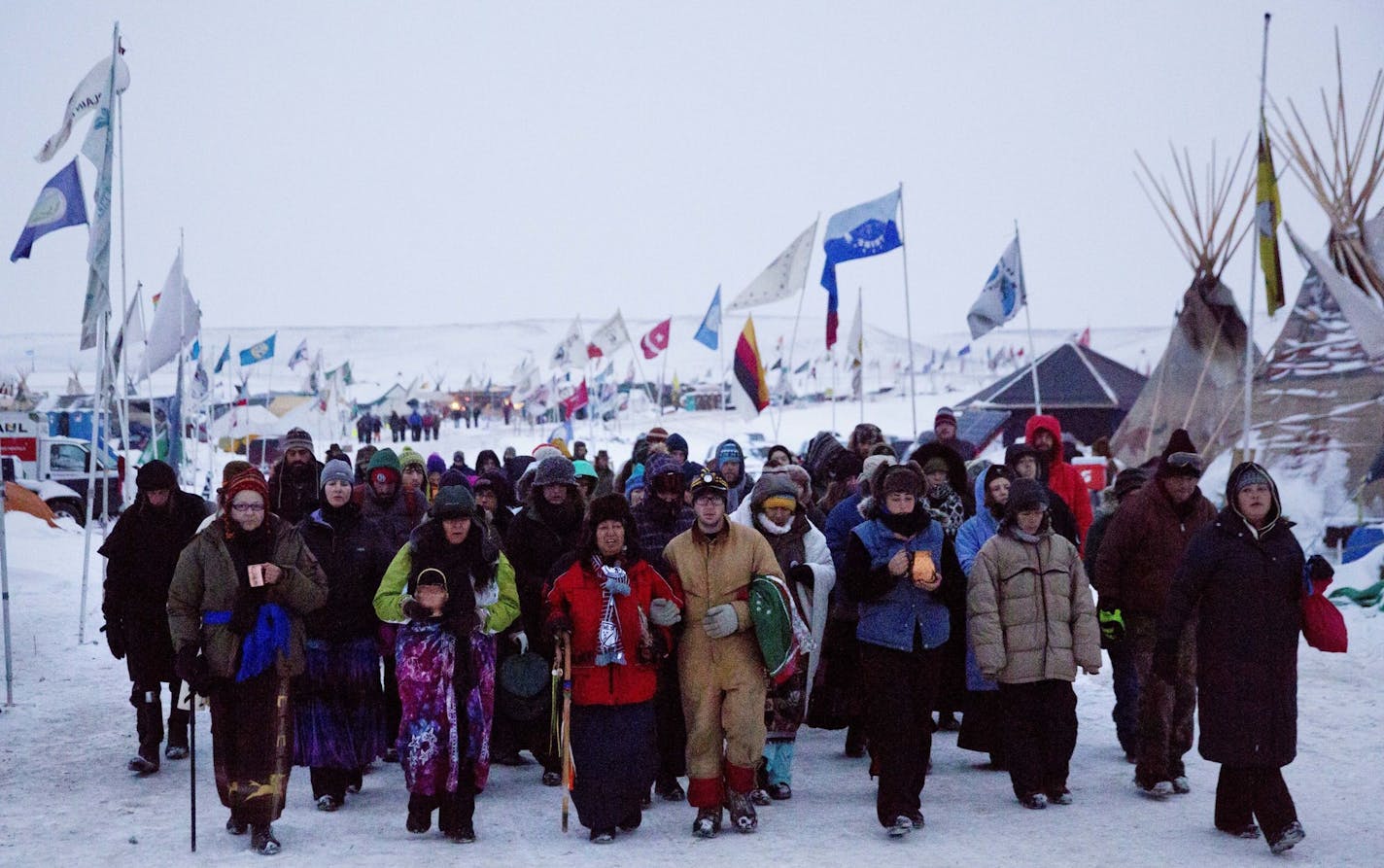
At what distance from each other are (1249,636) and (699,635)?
2.42 metres

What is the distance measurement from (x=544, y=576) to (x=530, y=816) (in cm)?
132

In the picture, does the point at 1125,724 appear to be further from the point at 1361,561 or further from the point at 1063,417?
the point at 1063,417

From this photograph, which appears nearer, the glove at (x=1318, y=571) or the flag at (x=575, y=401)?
the glove at (x=1318, y=571)

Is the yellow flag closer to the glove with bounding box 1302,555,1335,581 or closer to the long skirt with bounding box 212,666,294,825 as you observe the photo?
the glove with bounding box 1302,555,1335,581

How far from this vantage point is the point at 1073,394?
31047 mm

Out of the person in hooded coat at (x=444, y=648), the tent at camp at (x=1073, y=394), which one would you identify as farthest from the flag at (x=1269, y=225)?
the tent at camp at (x=1073, y=394)

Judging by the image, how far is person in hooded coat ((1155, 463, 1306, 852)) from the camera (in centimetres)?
572

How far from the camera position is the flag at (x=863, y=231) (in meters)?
17.1

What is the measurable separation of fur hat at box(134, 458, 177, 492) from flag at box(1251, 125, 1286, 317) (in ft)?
30.9

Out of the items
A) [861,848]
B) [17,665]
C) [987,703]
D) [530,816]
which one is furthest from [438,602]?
[17,665]

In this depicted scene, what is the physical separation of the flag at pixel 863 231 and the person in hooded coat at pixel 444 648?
11647mm

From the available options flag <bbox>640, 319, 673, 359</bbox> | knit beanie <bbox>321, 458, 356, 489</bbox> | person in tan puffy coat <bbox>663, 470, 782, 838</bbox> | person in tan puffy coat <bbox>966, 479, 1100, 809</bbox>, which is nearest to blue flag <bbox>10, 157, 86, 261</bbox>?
knit beanie <bbox>321, 458, 356, 489</bbox>

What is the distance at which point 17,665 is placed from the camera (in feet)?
34.9

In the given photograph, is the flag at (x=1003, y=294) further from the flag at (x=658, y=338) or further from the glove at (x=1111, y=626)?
the glove at (x=1111, y=626)
